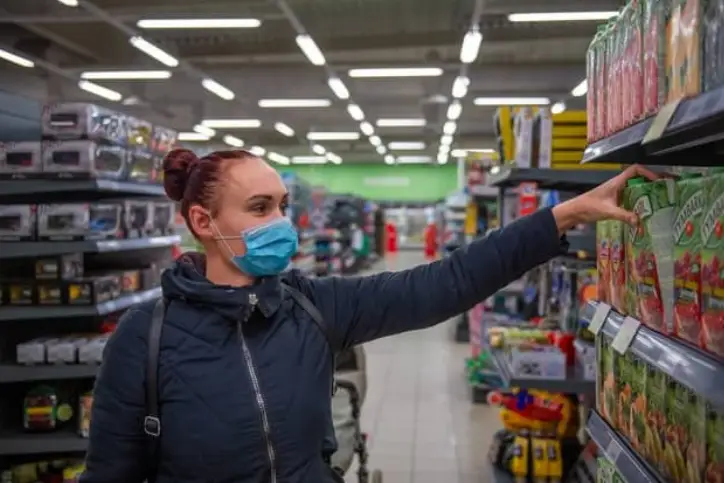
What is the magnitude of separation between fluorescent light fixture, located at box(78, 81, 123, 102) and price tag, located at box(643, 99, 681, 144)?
13.3 meters

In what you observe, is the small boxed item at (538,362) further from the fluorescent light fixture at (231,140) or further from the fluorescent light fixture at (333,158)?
the fluorescent light fixture at (333,158)

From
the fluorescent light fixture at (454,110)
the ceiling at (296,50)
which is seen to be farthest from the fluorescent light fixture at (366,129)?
the fluorescent light fixture at (454,110)

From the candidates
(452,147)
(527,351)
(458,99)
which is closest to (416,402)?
(527,351)

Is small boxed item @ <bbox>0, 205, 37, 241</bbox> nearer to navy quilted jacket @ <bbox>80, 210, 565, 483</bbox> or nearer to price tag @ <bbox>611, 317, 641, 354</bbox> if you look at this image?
navy quilted jacket @ <bbox>80, 210, 565, 483</bbox>

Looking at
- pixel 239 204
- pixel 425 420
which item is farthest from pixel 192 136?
pixel 239 204

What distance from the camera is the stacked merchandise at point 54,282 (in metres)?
3.99

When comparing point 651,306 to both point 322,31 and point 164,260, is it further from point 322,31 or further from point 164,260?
point 322,31

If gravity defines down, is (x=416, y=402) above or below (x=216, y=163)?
below

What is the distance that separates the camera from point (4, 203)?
4344 mm

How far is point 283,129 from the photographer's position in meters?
20.7

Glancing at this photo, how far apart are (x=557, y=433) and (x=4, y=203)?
131 inches

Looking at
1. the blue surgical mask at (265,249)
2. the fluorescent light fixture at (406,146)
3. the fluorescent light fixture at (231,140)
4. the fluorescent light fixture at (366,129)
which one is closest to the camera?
the blue surgical mask at (265,249)

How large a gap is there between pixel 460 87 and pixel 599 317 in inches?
478

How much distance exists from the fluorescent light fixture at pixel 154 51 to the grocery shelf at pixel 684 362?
9666 mm
